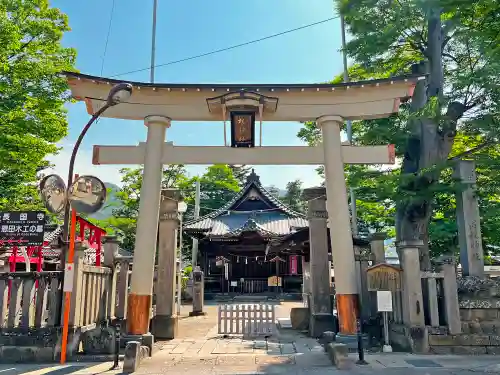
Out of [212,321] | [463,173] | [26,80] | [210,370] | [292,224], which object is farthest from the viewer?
[292,224]

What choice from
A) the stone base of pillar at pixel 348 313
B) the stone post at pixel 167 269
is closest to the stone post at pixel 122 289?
the stone post at pixel 167 269

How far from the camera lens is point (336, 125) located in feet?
31.1

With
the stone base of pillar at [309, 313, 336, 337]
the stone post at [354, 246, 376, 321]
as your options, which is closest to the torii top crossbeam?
the stone post at [354, 246, 376, 321]

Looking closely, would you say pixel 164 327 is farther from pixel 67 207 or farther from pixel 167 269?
pixel 67 207

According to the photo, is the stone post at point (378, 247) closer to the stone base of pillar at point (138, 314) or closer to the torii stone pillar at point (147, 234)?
the torii stone pillar at point (147, 234)

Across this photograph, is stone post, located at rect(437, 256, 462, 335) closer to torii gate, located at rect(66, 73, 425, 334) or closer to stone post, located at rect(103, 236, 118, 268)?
torii gate, located at rect(66, 73, 425, 334)

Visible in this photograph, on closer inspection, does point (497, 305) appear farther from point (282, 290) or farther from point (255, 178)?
point (255, 178)

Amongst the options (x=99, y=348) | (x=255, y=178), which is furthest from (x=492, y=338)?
→ (x=255, y=178)

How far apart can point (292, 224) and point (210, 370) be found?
73.1 ft

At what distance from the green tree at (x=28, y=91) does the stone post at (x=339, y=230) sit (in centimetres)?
979

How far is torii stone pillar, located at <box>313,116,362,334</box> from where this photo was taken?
8602 mm

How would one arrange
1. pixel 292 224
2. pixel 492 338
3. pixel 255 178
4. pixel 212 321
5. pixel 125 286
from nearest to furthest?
1. pixel 492 338
2. pixel 125 286
3. pixel 212 321
4. pixel 292 224
5. pixel 255 178

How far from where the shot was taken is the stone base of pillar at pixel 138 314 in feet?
27.6

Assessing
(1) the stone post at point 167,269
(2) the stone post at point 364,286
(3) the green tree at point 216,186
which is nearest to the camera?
(2) the stone post at point 364,286
